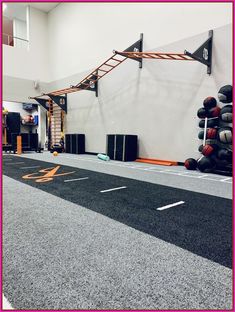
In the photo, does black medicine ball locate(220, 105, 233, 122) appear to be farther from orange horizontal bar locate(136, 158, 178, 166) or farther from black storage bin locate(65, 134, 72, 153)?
black storage bin locate(65, 134, 72, 153)

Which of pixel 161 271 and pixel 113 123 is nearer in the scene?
pixel 161 271

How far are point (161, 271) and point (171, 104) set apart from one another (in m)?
4.74

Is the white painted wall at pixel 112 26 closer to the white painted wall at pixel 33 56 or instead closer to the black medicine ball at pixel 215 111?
the white painted wall at pixel 33 56

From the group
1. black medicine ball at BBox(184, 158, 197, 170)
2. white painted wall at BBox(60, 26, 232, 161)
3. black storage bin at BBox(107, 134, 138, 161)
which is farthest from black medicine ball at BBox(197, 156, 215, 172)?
black storage bin at BBox(107, 134, 138, 161)

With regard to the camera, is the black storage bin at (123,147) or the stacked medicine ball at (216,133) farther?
the black storage bin at (123,147)

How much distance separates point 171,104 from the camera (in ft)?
17.8

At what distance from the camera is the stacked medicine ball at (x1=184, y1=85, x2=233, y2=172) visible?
4070 mm

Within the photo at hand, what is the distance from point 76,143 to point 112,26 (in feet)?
12.3

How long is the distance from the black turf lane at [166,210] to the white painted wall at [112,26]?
383cm

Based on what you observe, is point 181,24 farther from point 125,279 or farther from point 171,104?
point 125,279

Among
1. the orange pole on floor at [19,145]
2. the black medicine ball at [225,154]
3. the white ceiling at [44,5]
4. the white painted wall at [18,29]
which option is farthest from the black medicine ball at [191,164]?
the white painted wall at [18,29]

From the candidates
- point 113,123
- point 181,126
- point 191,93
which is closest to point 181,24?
point 191,93

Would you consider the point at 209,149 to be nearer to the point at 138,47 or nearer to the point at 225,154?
the point at 225,154

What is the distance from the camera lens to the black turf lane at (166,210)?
1.49 metres
